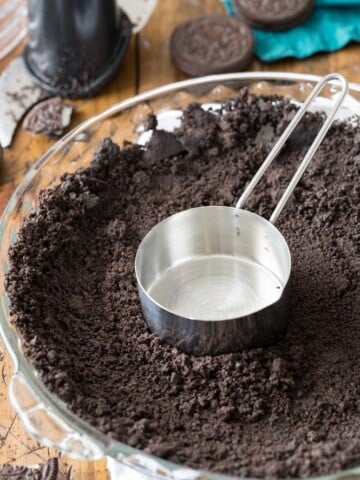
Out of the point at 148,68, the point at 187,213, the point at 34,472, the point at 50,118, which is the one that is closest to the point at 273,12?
the point at 148,68

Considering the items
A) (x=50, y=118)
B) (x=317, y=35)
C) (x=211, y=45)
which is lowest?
(x=317, y=35)

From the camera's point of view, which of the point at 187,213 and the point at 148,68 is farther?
the point at 148,68

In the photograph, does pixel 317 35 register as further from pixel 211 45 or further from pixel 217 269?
pixel 217 269

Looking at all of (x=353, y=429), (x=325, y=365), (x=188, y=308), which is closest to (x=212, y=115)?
(x=188, y=308)

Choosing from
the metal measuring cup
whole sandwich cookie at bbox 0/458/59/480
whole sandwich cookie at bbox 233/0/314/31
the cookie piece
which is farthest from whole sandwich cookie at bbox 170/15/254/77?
whole sandwich cookie at bbox 0/458/59/480

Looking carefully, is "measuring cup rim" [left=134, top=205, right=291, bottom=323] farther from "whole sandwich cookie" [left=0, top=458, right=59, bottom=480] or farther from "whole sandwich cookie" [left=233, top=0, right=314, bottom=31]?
"whole sandwich cookie" [left=233, top=0, right=314, bottom=31]
